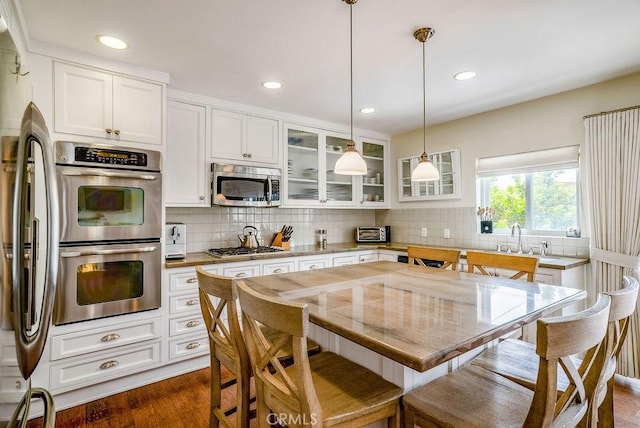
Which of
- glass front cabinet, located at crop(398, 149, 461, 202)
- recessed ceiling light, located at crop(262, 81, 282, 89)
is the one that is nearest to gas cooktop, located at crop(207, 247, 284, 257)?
recessed ceiling light, located at crop(262, 81, 282, 89)

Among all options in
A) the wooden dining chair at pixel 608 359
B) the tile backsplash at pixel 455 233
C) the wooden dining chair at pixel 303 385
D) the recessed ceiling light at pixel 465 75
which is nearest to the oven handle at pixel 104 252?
the wooden dining chair at pixel 303 385

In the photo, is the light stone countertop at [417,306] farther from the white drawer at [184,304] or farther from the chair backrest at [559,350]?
the white drawer at [184,304]

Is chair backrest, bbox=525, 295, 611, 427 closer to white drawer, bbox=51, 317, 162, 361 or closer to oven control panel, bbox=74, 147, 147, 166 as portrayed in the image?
white drawer, bbox=51, 317, 162, 361

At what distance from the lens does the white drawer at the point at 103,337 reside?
211 cm

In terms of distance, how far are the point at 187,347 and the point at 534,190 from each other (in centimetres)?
343

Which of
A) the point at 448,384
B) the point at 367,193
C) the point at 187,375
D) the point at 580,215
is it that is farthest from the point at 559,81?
the point at 187,375

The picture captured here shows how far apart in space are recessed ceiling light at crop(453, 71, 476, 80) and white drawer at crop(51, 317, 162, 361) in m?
2.93

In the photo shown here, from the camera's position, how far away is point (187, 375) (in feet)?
8.60

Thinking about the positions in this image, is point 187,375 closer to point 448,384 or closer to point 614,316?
point 448,384

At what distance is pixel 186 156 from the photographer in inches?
115

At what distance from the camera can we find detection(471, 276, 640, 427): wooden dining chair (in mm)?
1078

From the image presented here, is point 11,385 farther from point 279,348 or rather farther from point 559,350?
point 559,350

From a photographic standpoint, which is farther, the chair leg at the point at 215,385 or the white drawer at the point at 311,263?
the white drawer at the point at 311,263

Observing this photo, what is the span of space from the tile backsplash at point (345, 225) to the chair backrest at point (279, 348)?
→ 7.54ft
